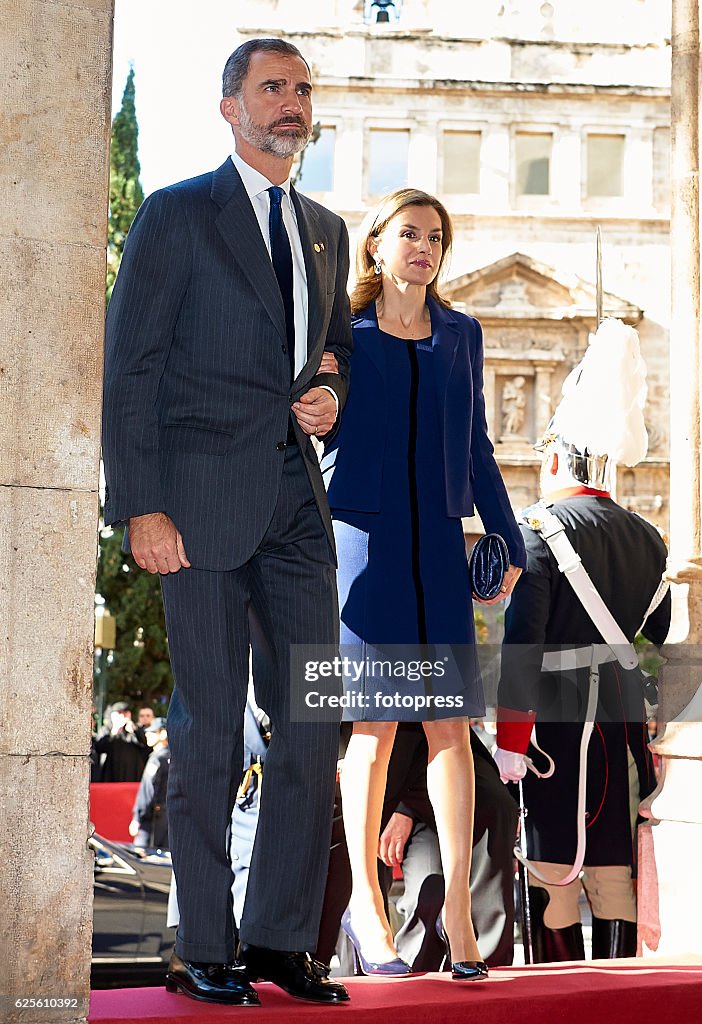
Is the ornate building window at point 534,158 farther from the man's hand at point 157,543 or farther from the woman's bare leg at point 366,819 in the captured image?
the man's hand at point 157,543

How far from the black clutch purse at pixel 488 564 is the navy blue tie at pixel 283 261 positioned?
840 millimetres

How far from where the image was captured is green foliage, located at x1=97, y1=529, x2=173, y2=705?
26.0 meters

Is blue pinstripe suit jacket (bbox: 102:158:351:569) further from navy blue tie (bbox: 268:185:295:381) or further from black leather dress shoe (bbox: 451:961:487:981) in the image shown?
black leather dress shoe (bbox: 451:961:487:981)

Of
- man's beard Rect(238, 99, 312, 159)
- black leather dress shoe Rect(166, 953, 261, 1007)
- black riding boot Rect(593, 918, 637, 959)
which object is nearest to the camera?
black leather dress shoe Rect(166, 953, 261, 1007)

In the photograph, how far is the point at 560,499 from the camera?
17.1 ft

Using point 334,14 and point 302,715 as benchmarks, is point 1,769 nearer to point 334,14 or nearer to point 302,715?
point 302,715

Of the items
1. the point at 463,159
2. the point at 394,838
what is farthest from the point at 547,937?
the point at 463,159

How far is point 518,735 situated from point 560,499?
37.9 inches

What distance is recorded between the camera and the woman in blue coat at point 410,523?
3.72 m

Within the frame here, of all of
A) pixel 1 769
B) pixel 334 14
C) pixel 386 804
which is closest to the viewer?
pixel 1 769

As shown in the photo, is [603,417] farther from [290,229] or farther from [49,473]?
[49,473]

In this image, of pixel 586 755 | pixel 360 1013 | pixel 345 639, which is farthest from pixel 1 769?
pixel 586 755

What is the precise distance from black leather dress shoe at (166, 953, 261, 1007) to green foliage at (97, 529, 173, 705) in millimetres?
22822

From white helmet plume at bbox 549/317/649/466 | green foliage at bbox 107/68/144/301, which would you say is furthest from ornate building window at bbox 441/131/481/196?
white helmet plume at bbox 549/317/649/466
